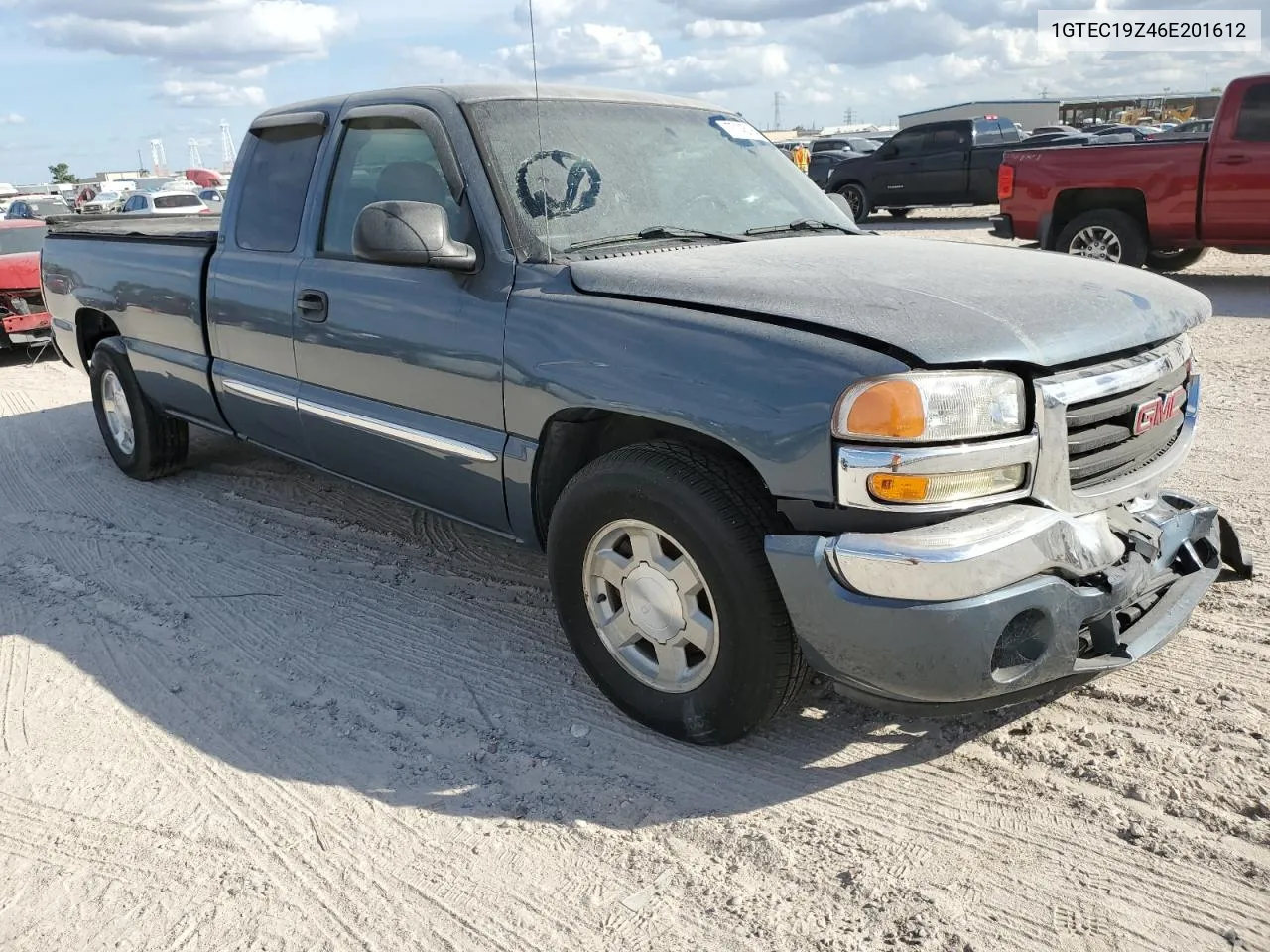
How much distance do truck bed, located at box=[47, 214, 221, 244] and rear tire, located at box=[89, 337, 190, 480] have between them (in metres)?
0.63

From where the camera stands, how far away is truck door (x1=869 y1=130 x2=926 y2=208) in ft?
→ 61.5

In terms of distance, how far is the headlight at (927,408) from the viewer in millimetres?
2424

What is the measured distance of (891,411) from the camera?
7.95 ft

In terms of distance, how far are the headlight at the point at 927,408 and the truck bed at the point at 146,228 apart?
11.6 feet

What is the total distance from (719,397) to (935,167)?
17.5 metres

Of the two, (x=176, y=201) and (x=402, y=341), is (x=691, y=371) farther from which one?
(x=176, y=201)

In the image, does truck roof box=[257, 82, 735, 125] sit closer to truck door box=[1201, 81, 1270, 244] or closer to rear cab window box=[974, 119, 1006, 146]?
truck door box=[1201, 81, 1270, 244]

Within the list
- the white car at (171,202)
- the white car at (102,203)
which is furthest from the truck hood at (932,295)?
the white car at (102,203)

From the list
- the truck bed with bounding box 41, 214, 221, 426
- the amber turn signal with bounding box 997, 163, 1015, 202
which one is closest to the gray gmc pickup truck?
the truck bed with bounding box 41, 214, 221, 426

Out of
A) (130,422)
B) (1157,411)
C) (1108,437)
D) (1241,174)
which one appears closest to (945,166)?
(1241,174)

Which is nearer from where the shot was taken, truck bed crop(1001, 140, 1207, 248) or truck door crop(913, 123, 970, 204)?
truck bed crop(1001, 140, 1207, 248)

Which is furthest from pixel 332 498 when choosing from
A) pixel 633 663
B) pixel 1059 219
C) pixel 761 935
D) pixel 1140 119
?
pixel 1140 119

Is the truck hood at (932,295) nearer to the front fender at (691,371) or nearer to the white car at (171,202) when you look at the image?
the front fender at (691,371)

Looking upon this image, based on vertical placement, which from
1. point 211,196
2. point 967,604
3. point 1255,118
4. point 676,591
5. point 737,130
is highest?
point 211,196
